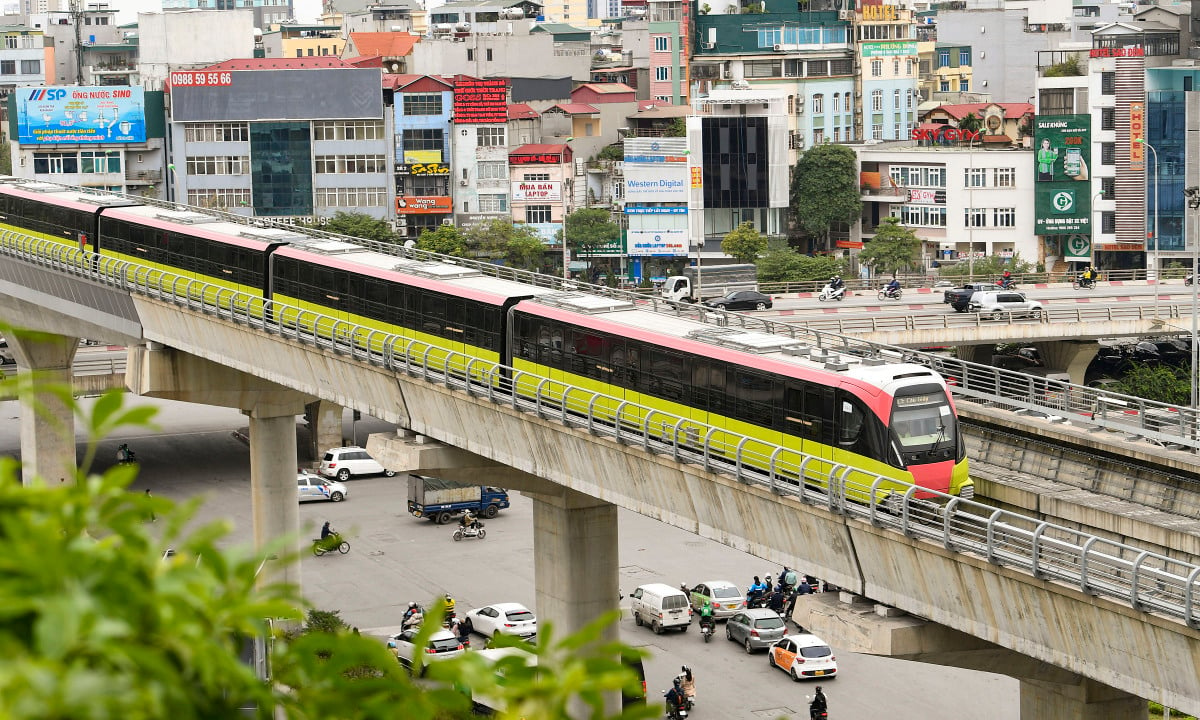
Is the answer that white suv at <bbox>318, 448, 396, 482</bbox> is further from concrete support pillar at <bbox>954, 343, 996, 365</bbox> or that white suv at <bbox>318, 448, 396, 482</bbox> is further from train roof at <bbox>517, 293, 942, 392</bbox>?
train roof at <bbox>517, 293, 942, 392</bbox>

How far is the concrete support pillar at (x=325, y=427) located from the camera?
69.6 metres

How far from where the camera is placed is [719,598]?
Answer: 4588cm

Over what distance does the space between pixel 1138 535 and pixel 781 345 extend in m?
6.24

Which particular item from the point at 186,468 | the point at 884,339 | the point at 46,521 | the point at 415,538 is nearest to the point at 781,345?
the point at 46,521

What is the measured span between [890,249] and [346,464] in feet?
132

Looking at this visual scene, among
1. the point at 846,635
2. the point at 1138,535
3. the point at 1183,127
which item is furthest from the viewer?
the point at 1183,127

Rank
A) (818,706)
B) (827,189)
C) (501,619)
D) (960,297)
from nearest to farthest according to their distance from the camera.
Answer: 1. (818,706)
2. (501,619)
3. (960,297)
4. (827,189)

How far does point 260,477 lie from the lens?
48.2 metres

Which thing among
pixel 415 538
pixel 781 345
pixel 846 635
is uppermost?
pixel 781 345

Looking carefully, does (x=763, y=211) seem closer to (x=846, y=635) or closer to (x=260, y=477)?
(x=260, y=477)

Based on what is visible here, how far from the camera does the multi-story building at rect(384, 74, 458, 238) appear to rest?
4043 inches

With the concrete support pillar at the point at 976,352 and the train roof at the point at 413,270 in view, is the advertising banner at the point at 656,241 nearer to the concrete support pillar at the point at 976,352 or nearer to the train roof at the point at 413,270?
the concrete support pillar at the point at 976,352

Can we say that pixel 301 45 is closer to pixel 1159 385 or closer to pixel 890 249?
pixel 890 249

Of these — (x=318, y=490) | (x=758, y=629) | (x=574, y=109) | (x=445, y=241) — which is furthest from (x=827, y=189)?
(x=758, y=629)
